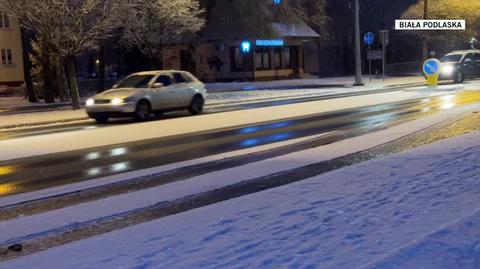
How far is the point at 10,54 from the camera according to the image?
4684 cm

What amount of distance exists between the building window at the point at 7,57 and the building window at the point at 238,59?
651 inches

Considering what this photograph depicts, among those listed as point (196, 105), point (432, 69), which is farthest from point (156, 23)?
point (432, 69)

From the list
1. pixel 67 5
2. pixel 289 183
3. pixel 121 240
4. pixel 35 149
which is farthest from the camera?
pixel 67 5

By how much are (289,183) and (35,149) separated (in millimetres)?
7084

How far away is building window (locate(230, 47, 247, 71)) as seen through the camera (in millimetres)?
48041

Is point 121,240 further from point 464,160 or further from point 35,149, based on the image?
point 35,149

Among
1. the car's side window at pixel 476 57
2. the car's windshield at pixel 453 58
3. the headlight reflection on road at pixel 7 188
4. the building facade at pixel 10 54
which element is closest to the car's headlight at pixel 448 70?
the car's windshield at pixel 453 58

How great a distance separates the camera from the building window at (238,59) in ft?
158

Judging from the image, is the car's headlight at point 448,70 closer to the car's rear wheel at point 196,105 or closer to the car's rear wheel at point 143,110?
the car's rear wheel at point 196,105

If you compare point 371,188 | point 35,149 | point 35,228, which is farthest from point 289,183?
point 35,149

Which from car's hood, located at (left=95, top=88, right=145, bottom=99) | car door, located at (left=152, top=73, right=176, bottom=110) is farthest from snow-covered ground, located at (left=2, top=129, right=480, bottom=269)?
car door, located at (left=152, top=73, right=176, bottom=110)

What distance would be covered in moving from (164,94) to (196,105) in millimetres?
1665

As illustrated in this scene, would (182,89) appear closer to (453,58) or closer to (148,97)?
(148,97)

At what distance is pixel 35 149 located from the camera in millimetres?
13500
